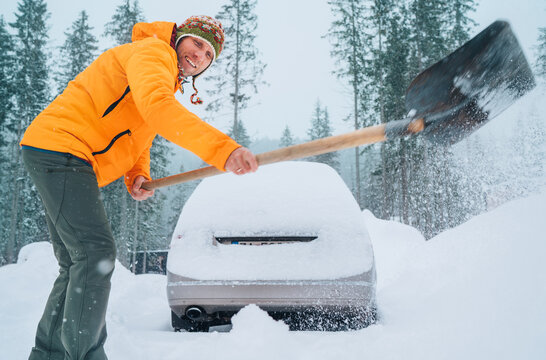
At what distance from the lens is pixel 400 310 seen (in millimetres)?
2730

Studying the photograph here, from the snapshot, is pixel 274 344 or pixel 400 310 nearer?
pixel 274 344

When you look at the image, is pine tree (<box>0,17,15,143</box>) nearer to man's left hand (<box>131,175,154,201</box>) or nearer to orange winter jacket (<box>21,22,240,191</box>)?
man's left hand (<box>131,175,154,201</box>)

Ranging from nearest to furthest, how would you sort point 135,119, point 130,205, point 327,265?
point 135,119 → point 327,265 → point 130,205

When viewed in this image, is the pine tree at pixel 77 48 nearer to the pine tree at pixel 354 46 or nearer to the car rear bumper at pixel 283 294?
the pine tree at pixel 354 46

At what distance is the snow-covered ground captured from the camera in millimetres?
1858

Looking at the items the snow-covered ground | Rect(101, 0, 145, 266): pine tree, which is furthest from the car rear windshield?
Rect(101, 0, 145, 266): pine tree

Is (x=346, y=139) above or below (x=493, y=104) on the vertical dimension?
below

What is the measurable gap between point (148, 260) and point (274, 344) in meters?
36.7

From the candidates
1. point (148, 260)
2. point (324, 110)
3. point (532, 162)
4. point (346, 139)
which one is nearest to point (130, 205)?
point (148, 260)

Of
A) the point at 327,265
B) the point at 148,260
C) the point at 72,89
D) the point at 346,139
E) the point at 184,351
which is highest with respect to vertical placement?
the point at 72,89

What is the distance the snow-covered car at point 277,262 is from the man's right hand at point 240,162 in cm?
104

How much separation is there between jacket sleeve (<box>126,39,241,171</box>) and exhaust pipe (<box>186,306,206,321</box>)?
1.40 metres

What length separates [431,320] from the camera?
2.26m

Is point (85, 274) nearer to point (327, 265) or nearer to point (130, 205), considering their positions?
point (327, 265)
